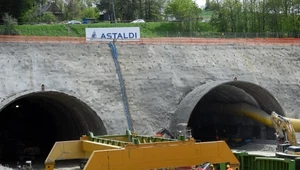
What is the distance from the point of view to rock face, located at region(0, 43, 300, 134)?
3566 centimetres

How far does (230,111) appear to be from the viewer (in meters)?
45.1

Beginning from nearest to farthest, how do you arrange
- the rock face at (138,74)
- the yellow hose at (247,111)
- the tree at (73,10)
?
1. the rock face at (138,74)
2. the yellow hose at (247,111)
3. the tree at (73,10)

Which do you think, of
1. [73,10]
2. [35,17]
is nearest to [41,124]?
[35,17]

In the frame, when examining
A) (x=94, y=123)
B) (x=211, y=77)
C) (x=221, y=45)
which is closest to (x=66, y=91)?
(x=94, y=123)

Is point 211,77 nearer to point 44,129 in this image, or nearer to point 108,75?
point 108,75

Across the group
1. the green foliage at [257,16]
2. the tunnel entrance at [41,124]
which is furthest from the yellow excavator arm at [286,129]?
the green foliage at [257,16]

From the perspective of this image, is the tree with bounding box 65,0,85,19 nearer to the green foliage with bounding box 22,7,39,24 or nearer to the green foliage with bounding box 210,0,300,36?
the green foliage with bounding box 22,7,39,24

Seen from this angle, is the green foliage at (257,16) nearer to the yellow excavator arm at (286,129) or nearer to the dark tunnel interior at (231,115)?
the dark tunnel interior at (231,115)

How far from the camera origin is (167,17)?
97500 mm

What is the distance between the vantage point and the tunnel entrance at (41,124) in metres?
36.1

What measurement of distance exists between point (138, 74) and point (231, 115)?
979cm

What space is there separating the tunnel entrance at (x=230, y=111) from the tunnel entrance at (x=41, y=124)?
5609 mm

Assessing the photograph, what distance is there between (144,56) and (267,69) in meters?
9.95

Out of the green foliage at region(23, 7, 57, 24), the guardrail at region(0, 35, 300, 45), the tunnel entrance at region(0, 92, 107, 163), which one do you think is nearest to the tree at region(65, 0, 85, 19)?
the green foliage at region(23, 7, 57, 24)
